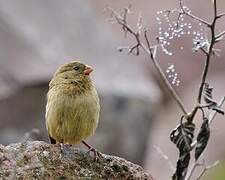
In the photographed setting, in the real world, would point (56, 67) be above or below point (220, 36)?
below

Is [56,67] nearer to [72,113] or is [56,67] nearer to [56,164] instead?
[72,113]

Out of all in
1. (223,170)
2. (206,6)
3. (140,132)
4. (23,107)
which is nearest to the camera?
(23,107)

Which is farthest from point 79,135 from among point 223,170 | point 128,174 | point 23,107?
point 223,170

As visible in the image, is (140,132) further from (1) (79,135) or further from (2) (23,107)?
(1) (79,135)

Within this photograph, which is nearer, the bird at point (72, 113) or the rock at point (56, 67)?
the bird at point (72, 113)

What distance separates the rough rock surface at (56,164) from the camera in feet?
14.9

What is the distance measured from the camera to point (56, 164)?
4.71 m

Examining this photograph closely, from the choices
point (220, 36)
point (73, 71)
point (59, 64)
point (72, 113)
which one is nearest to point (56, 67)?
point (59, 64)

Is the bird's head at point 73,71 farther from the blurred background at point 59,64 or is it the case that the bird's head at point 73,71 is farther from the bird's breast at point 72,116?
the blurred background at point 59,64

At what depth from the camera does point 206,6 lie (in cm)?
1862

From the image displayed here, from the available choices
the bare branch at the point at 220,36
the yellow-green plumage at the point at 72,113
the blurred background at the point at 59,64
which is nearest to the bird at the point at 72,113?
the yellow-green plumage at the point at 72,113

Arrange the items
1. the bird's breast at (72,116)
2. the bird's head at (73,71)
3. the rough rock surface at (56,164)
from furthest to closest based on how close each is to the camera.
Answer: the bird's head at (73,71) → the bird's breast at (72,116) → the rough rock surface at (56,164)

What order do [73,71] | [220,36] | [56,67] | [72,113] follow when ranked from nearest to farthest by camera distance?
1. [220,36]
2. [72,113]
3. [73,71]
4. [56,67]

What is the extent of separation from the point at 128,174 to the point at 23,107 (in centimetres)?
454
